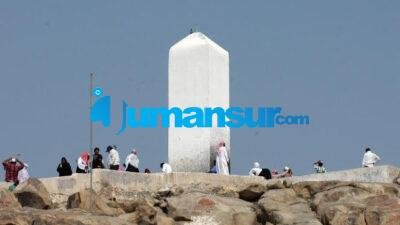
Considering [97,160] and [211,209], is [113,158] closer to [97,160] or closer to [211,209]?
[97,160]

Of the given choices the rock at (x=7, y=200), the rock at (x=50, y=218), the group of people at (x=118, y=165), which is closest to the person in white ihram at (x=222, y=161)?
the group of people at (x=118, y=165)

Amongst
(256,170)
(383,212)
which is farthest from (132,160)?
(383,212)

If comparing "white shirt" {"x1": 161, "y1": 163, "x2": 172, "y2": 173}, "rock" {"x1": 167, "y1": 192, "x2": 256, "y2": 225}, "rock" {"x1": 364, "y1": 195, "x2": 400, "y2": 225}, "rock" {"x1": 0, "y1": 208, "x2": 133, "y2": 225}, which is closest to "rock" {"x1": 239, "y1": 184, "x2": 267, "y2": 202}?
"rock" {"x1": 167, "y1": 192, "x2": 256, "y2": 225}

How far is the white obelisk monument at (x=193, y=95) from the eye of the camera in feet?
164

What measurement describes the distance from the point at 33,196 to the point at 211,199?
511 cm

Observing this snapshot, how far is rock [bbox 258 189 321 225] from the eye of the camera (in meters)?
42.4

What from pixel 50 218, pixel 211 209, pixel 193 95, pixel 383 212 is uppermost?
pixel 193 95

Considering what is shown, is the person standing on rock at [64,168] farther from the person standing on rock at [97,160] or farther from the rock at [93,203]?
the rock at [93,203]

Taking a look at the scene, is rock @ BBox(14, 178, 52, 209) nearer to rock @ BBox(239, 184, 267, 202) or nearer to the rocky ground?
the rocky ground

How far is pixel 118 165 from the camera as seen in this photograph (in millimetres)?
48750

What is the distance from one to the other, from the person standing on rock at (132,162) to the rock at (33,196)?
646cm

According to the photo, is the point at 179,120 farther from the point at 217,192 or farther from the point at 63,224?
the point at 63,224

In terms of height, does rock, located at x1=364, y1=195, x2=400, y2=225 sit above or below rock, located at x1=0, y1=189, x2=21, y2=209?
below

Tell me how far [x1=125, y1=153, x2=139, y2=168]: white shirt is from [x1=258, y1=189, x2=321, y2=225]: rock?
5.78m
